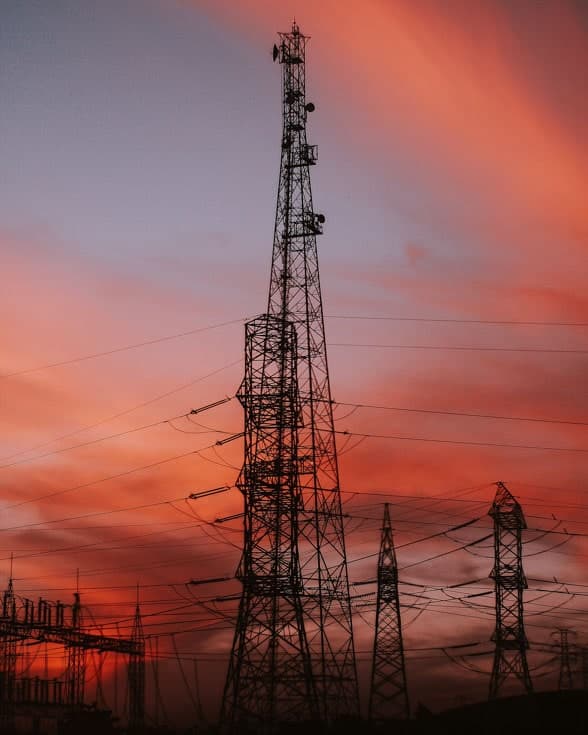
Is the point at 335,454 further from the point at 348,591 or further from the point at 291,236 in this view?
the point at 291,236

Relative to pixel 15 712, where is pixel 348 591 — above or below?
above

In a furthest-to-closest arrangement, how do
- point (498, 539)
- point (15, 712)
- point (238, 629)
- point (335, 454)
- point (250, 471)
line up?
point (15, 712) < point (498, 539) < point (335, 454) < point (250, 471) < point (238, 629)

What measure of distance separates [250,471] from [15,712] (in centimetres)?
5357

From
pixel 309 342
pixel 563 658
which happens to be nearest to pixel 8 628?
pixel 309 342

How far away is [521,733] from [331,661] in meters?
9.81

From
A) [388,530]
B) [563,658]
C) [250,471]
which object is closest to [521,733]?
[388,530]

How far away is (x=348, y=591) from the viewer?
164 feet

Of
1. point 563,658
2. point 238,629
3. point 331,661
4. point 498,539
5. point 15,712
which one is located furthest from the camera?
point 15,712

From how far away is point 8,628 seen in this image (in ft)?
193

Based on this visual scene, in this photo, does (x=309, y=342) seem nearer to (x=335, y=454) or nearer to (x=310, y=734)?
(x=335, y=454)

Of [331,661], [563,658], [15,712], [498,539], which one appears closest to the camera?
[331,661]

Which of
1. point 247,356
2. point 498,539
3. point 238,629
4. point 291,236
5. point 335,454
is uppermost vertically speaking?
point 291,236

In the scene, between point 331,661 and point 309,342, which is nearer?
point 331,661

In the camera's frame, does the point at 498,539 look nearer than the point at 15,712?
Yes
